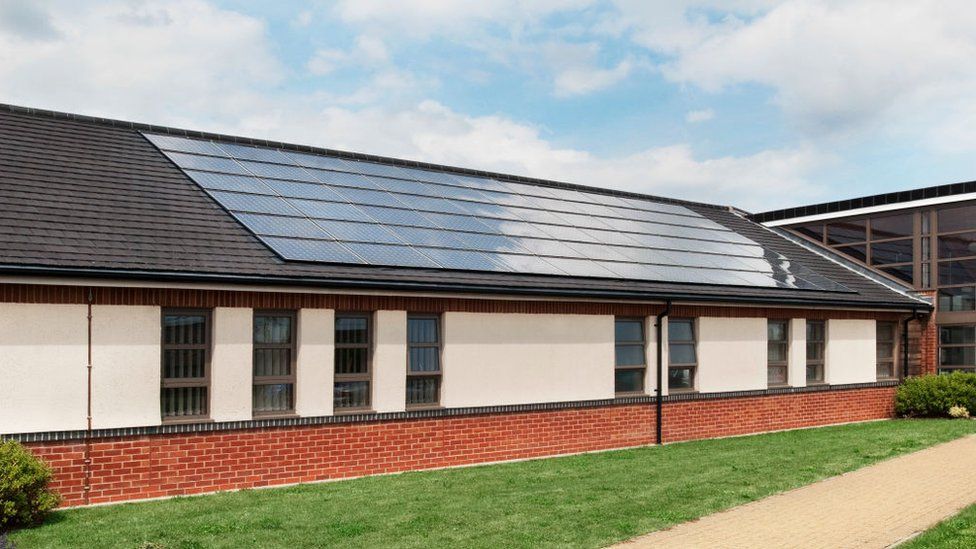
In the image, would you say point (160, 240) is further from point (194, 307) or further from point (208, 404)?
point (208, 404)

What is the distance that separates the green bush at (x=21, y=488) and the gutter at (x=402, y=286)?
231 centimetres

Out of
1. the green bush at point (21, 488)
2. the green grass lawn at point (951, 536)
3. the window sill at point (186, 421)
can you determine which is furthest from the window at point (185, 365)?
the green grass lawn at point (951, 536)

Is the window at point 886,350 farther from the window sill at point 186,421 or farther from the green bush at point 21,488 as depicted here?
the green bush at point 21,488

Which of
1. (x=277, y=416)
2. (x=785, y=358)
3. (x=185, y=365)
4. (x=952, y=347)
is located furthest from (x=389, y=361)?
(x=952, y=347)

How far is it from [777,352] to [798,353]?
1.80 feet

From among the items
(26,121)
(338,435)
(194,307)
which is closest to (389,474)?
(338,435)

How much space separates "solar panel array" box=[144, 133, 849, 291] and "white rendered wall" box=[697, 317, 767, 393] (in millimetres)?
981

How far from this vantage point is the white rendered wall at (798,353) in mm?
20578

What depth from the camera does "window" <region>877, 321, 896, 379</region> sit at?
75.8ft

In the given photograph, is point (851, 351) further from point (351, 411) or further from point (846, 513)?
point (351, 411)

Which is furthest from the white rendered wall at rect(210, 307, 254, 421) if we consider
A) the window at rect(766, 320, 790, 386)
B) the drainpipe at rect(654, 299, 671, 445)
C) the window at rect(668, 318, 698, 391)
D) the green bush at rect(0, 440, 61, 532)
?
the window at rect(766, 320, 790, 386)

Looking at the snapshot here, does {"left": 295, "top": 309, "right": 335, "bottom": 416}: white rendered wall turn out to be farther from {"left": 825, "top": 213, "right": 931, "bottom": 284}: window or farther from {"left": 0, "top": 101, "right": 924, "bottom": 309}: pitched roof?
{"left": 825, "top": 213, "right": 931, "bottom": 284}: window

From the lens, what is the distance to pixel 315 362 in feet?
44.8

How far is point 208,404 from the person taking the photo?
12.8 meters
